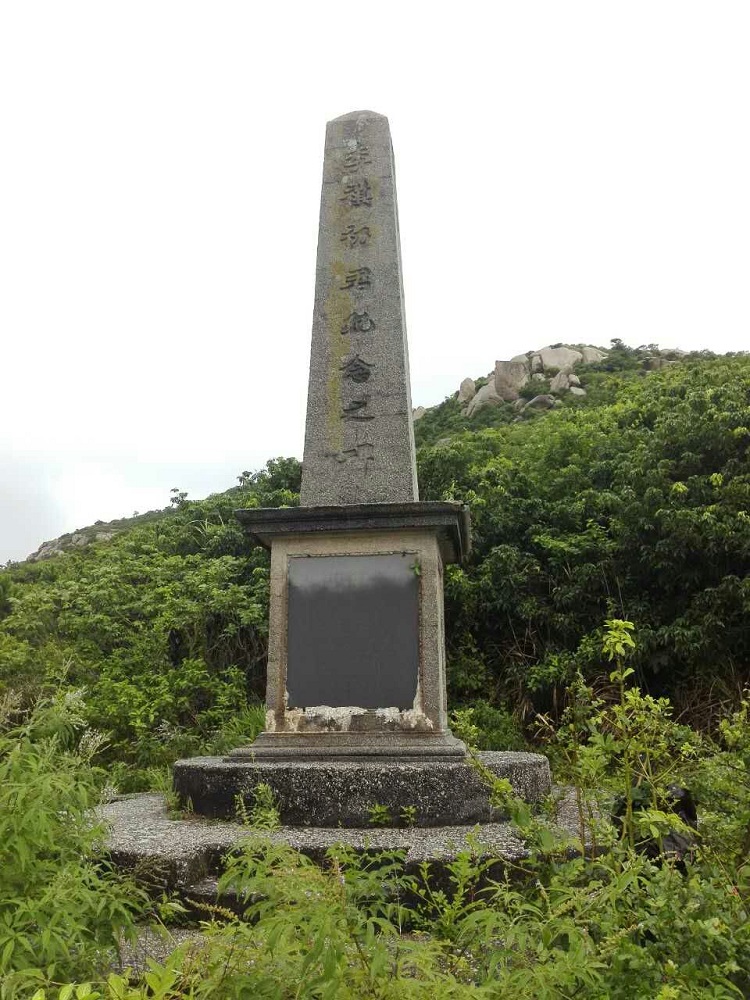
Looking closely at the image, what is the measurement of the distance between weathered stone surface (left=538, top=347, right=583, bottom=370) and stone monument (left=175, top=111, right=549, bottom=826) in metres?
27.0

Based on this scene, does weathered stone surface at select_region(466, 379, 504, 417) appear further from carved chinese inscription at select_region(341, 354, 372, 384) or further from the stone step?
the stone step

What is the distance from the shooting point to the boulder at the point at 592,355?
32.3 metres

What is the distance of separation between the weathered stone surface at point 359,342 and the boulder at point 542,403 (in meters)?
21.2

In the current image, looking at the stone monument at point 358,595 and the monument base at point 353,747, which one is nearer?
the stone monument at point 358,595

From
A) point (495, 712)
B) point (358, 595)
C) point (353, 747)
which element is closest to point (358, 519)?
point (358, 595)

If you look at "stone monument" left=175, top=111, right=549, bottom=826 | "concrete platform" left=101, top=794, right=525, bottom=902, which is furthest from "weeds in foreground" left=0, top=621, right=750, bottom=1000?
"stone monument" left=175, top=111, right=549, bottom=826

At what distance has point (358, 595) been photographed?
4.75 metres

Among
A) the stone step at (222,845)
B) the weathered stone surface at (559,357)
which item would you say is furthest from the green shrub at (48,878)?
the weathered stone surface at (559,357)

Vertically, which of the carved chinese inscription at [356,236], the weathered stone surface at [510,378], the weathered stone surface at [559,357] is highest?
the weathered stone surface at [559,357]

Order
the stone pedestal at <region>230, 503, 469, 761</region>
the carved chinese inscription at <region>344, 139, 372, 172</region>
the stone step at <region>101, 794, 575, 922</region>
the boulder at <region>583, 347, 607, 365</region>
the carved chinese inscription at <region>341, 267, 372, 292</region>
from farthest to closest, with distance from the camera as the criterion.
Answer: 1. the boulder at <region>583, 347, 607, 365</region>
2. the carved chinese inscription at <region>344, 139, 372, 172</region>
3. the carved chinese inscription at <region>341, 267, 372, 292</region>
4. the stone pedestal at <region>230, 503, 469, 761</region>
5. the stone step at <region>101, 794, 575, 922</region>

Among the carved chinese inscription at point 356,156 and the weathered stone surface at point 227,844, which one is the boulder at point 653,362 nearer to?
the carved chinese inscription at point 356,156


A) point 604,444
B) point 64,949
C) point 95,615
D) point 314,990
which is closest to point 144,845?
point 64,949

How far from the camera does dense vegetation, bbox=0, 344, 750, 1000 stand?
4.83 feet

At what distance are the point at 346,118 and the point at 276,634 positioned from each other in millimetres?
4326
